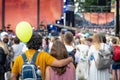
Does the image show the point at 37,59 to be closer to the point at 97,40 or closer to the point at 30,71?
the point at 30,71

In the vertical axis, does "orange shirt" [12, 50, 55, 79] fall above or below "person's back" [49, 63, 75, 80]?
above

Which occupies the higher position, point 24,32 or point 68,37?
point 24,32

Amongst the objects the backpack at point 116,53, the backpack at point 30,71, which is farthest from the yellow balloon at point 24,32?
the backpack at point 116,53

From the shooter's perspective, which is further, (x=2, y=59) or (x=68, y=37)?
(x=68, y=37)

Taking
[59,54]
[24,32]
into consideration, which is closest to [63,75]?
[59,54]

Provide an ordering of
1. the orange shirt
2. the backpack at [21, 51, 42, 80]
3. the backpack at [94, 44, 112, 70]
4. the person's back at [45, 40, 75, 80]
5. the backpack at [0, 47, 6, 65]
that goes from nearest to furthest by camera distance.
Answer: the backpack at [21, 51, 42, 80] < the orange shirt < the person's back at [45, 40, 75, 80] < the backpack at [0, 47, 6, 65] < the backpack at [94, 44, 112, 70]

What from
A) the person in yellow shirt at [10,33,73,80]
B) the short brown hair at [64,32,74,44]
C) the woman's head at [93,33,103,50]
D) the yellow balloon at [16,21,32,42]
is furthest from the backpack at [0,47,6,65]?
the woman's head at [93,33,103,50]

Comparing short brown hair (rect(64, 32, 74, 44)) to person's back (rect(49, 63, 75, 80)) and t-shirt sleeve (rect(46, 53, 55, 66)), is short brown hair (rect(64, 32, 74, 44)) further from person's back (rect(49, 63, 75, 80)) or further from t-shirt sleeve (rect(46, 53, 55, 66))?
t-shirt sleeve (rect(46, 53, 55, 66))

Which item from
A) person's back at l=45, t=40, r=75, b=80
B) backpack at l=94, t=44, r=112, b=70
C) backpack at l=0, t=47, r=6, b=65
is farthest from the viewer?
backpack at l=94, t=44, r=112, b=70

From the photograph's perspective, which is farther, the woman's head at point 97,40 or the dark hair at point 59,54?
the woman's head at point 97,40

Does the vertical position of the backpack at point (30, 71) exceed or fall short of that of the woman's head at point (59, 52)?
it falls short

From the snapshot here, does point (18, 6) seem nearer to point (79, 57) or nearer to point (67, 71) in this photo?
point (79, 57)

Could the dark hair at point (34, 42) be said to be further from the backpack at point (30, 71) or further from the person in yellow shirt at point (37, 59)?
the backpack at point (30, 71)

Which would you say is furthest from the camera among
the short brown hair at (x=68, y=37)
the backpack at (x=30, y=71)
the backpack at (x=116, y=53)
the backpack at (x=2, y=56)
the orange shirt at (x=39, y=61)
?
the backpack at (x=116, y=53)
